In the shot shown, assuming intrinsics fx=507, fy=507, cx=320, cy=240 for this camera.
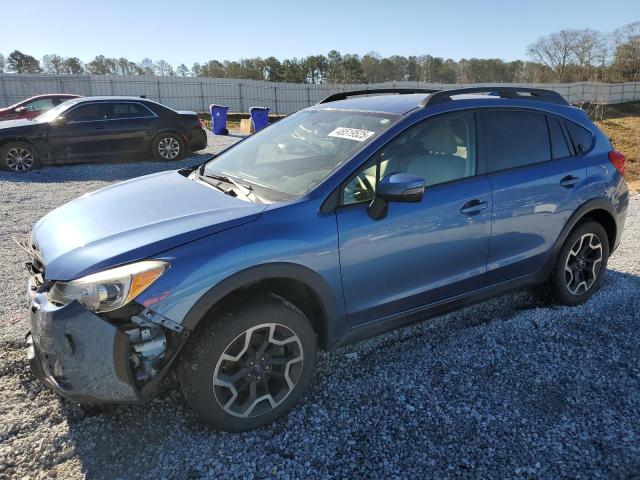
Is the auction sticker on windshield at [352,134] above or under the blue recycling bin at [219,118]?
under

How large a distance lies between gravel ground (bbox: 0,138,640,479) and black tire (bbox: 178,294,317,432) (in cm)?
13

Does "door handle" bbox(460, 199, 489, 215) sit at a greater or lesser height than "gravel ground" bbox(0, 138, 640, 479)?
greater

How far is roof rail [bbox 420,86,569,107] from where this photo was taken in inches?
134

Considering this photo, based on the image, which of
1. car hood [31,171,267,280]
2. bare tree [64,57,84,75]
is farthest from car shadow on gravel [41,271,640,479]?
bare tree [64,57,84,75]

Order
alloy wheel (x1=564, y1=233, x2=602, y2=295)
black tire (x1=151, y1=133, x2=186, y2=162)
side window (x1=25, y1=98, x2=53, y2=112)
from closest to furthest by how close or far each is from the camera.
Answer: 1. alloy wheel (x1=564, y1=233, x2=602, y2=295)
2. black tire (x1=151, y1=133, x2=186, y2=162)
3. side window (x1=25, y1=98, x2=53, y2=112)

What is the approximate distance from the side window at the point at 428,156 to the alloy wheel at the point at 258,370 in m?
0.87

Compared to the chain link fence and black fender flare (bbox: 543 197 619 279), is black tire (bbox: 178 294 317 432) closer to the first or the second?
black fender flare (bbox: 543 197 619 279)

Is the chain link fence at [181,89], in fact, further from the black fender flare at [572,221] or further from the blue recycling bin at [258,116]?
the black fender flare at [572,221]

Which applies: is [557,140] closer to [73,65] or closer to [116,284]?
[116,284]

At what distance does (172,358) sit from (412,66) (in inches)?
3627

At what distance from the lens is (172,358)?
2459 mm

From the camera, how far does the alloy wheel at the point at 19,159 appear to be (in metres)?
10.6

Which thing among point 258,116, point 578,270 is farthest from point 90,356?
point 258,116

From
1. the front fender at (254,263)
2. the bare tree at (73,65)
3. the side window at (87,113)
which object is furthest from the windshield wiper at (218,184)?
the bare tree at (73,65)
